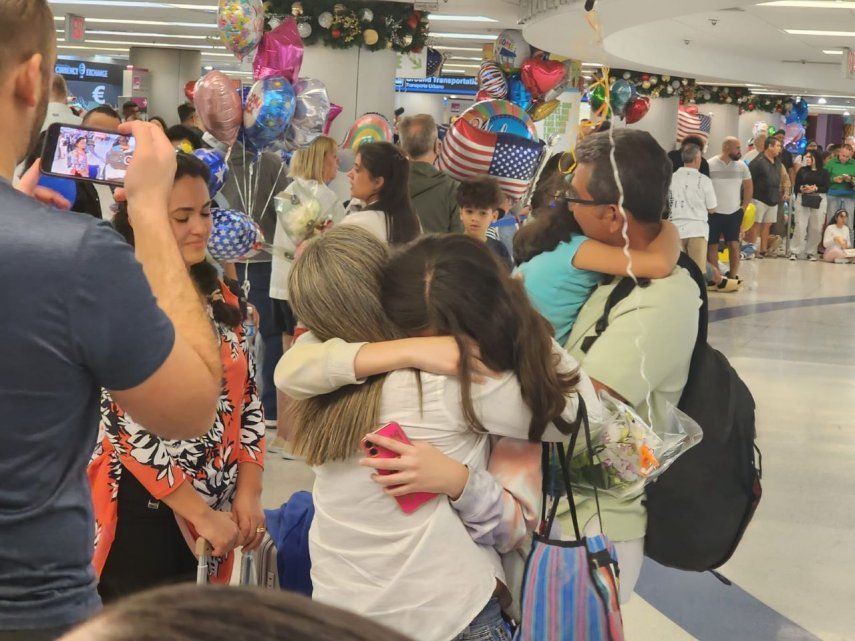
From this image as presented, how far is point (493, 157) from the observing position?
5.96 meters

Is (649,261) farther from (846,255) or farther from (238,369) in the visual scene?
(846,255)

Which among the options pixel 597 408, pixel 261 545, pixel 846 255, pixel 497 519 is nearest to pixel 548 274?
pixel 597 408

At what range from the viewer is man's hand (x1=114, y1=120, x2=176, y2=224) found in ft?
4.76

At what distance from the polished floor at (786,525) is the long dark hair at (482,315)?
1936 mm

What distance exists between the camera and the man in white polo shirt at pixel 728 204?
1370cm

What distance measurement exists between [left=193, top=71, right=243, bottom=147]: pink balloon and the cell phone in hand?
380 centimetres

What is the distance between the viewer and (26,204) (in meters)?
1.26

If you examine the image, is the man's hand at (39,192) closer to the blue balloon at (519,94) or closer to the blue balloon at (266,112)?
the blue balloon at (266,112)

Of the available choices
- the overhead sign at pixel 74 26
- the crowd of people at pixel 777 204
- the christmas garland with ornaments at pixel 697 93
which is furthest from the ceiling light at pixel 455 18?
the overhead sign at pixel 74 26

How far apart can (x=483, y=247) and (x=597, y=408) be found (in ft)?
1.16

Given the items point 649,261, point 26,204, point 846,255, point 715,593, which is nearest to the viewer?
point 26,204

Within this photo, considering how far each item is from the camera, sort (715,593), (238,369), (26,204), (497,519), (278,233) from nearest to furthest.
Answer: (26,204) < (497,519) < (238,369) < (715,593) < (278,233)

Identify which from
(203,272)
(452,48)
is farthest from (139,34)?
(203,272)

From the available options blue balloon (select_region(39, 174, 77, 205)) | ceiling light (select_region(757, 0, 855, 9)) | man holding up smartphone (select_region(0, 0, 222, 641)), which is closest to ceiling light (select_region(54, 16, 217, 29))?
ceiling light (select_region(757, 0, 855, 9))
